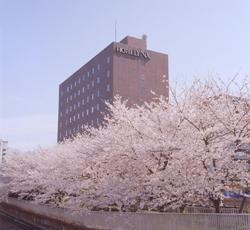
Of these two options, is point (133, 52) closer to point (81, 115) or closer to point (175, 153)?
point (81, 115)

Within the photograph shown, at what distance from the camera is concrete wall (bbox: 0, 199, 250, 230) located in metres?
12.2

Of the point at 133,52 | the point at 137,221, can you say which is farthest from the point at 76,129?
the point at 137,221

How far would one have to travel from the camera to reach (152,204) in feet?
45.2

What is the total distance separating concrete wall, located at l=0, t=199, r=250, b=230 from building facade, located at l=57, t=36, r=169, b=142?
44.6 metres

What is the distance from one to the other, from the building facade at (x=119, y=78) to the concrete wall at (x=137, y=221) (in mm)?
44575

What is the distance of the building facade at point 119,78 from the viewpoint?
72.1m

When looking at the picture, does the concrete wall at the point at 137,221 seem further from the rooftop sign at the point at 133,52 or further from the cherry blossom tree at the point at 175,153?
the rooftop sign at the point at 133,52

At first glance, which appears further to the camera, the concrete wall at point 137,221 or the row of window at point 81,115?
the row of window at point 81,115

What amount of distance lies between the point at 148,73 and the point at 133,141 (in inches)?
2478

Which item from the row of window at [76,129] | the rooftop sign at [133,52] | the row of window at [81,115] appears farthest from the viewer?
the row of window at [81,115]

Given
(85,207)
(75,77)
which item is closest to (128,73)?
(75,77)

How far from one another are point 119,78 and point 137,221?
5783 centimetres

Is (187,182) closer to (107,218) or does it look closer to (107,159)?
(107,159)

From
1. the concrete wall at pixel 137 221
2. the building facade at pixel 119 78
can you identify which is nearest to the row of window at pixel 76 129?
the building facade at pixel 119 78
